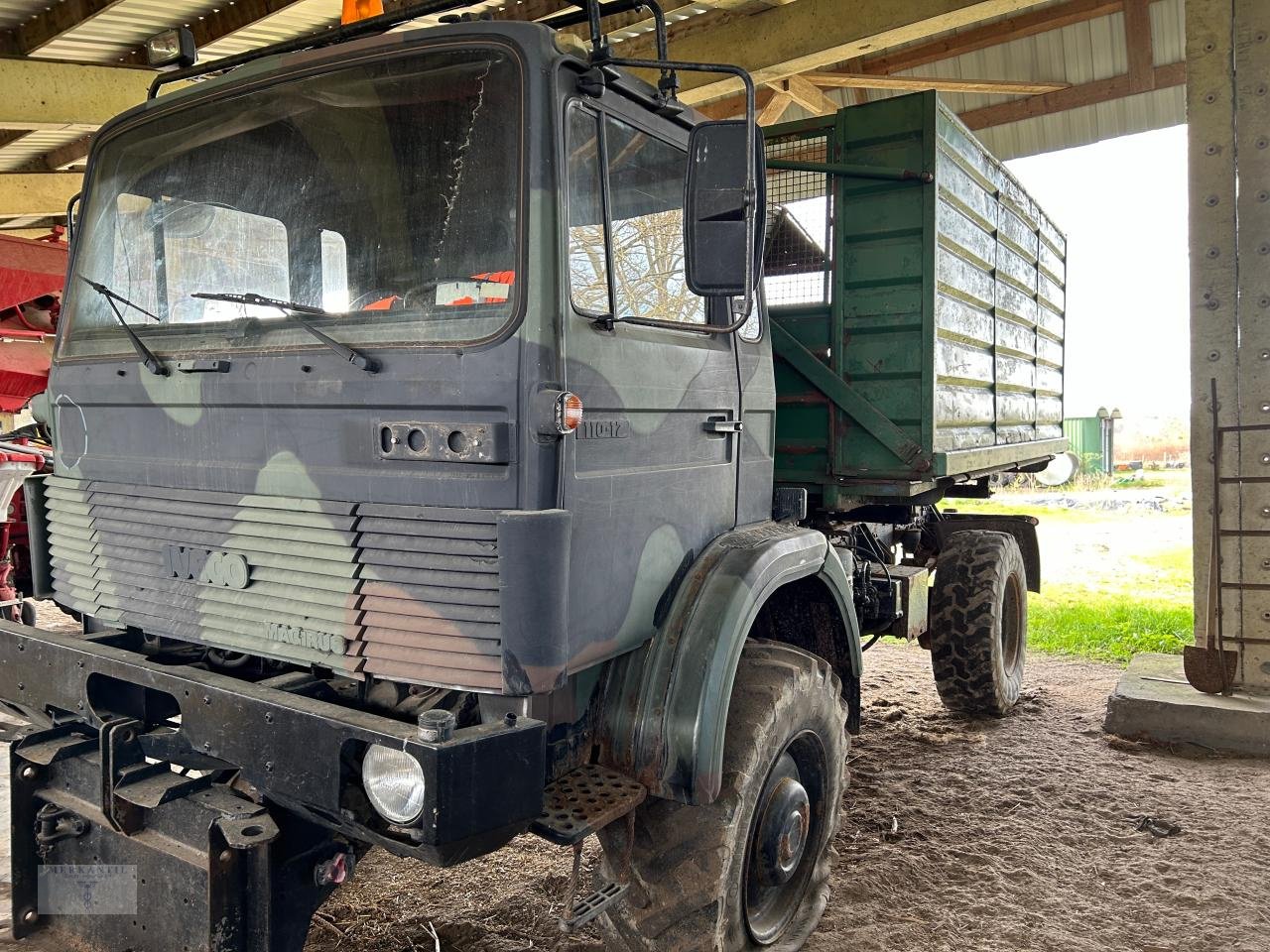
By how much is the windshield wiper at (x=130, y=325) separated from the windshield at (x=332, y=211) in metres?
0.02

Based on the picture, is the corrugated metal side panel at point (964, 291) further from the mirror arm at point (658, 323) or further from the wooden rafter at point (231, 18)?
the wooden rafter at point (231, 18)

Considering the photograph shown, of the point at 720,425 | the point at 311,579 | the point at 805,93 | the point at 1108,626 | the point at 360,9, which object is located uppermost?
the point at 805,93

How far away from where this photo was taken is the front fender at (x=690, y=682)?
247 cm

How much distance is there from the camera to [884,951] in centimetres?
319

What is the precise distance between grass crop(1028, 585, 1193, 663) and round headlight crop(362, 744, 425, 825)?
6430mm

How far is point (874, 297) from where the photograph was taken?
4.12m

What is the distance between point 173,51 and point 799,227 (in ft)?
8.14

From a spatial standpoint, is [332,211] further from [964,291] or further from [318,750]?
[964,291]

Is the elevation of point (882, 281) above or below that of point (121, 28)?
below

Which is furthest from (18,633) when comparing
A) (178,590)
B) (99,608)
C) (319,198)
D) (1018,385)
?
(1018,385)

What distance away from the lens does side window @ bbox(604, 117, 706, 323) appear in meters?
2.56

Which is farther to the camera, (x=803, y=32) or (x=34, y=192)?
(x=34, y=192)

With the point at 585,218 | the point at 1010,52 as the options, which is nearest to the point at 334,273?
the point at 585,218

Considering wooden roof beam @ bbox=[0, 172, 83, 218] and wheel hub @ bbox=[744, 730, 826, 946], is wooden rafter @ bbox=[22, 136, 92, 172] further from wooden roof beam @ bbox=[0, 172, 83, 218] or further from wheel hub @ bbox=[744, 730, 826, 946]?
wheel hub @ bbox=[744, 730, 826, 946]
